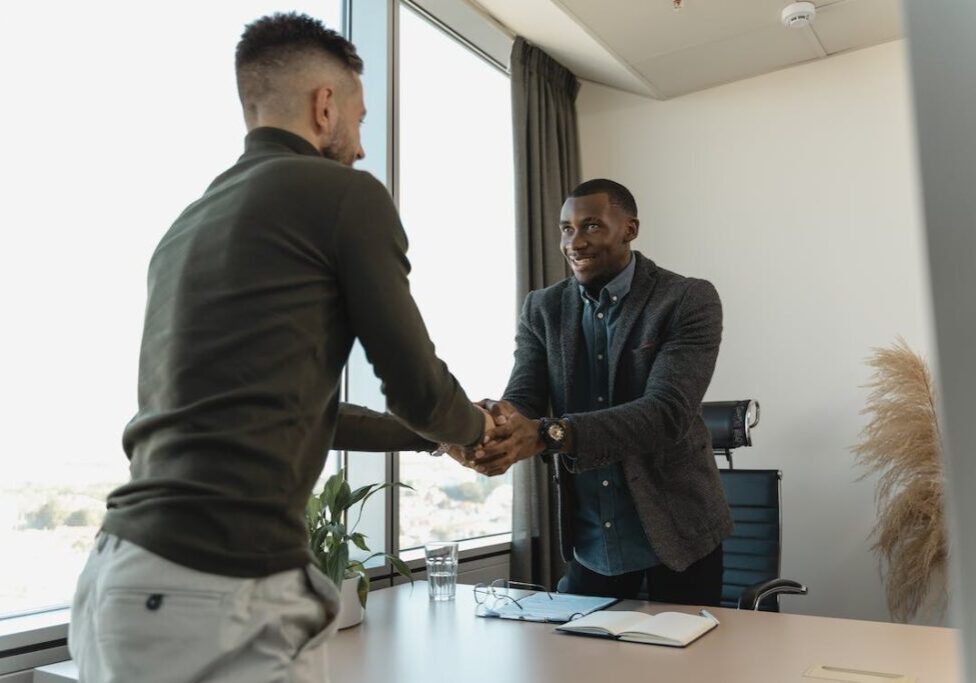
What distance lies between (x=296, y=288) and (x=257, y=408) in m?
0.15

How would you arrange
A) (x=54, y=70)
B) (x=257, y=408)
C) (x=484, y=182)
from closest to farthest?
(x=257, y=408), (x=54, y=70), (x=484, y=182)

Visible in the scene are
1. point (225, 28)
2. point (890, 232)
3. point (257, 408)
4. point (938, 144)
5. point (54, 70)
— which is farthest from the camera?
point (890, 232)

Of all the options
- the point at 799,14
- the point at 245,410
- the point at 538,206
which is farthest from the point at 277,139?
the point at 799,14

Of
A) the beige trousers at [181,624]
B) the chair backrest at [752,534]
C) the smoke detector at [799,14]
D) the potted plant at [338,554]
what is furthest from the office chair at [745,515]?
the beige trousers at [181,624]

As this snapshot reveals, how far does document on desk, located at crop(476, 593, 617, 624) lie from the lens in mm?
1903

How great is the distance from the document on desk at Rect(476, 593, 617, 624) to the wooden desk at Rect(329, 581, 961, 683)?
0.04m

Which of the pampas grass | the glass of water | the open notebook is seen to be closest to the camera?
the open notebook

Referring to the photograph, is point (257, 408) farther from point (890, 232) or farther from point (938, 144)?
point (890, 232)

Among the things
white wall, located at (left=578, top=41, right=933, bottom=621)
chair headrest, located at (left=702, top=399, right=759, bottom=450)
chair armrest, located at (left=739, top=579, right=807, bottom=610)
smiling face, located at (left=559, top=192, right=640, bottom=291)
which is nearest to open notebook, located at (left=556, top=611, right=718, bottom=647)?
chair armrest, located at (left=739, top=579, right=807, bottom=610)

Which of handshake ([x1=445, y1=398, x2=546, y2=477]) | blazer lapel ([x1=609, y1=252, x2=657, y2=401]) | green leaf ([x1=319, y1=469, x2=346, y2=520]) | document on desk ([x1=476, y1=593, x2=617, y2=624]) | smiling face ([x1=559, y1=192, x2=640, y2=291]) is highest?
smiling face ([x1=559, y1=192, x2=640, y2=291])

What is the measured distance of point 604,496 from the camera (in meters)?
2.16

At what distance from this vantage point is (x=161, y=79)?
2600 millimetres

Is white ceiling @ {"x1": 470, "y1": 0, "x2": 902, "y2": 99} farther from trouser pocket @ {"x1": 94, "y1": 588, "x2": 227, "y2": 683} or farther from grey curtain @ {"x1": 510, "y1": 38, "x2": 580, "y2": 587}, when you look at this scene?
trouser pocket @ {"x1": 94, "y1": 588, "x2": 227, "y2": 683}

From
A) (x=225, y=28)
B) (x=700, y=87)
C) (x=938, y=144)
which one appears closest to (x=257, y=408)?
(x=938, y=144)
